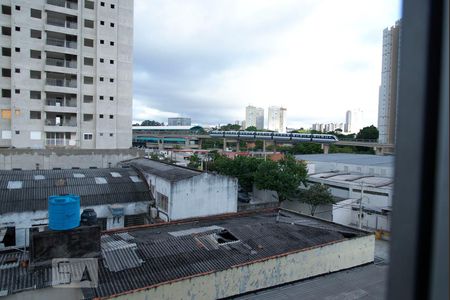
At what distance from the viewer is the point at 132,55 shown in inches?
1222

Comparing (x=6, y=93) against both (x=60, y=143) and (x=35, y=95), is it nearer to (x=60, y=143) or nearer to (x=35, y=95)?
(x=35, y=95)

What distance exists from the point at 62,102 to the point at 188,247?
79.7ft

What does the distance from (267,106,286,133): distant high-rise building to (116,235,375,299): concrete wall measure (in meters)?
116

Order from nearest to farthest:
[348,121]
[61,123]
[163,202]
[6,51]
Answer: [163,202] < [6,51] < [61,123] < [348,121]

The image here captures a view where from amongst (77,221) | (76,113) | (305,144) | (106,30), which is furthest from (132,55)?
(305,144)

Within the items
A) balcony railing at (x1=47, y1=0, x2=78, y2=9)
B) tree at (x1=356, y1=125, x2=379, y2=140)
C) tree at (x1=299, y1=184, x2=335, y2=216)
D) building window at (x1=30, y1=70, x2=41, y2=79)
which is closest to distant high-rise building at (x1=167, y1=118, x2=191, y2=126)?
tree at (x1=356, y1=125, x2=379, y2=140)

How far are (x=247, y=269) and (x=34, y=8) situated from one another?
29.0 meters

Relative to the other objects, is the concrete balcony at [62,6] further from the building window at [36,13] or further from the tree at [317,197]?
the tree at [317,197]

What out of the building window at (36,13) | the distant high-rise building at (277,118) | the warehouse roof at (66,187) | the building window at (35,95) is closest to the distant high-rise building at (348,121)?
the distant high-rise building at (277,118)

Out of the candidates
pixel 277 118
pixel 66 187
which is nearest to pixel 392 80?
pixel 66 187

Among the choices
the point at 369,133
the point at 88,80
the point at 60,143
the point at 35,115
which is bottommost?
the point at 60,143

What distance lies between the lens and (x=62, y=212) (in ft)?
29.4

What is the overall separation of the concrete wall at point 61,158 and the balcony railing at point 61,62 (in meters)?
8.13

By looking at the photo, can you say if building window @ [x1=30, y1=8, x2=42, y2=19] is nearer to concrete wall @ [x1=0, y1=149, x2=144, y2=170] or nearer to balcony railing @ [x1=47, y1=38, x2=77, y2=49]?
balcony railing @ [x1=47, y1=38, x2=77, y2=49]
